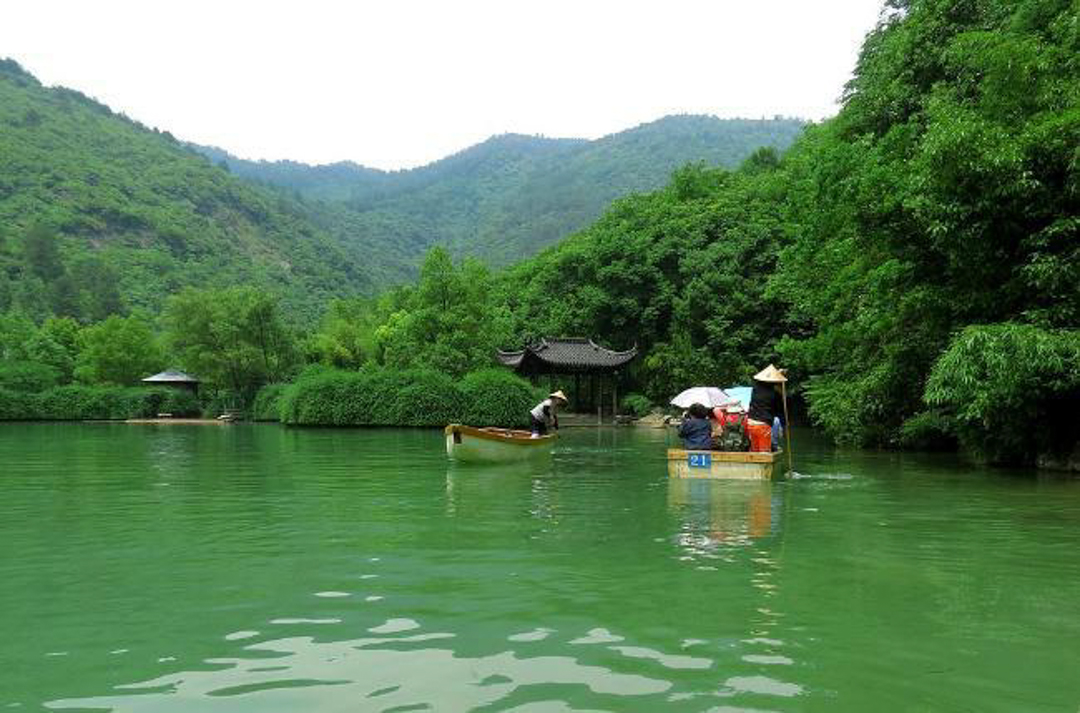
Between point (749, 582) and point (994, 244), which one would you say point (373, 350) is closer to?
point (994, 244)

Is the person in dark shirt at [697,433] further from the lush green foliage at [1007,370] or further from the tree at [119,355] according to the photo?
the tree at [119,355]

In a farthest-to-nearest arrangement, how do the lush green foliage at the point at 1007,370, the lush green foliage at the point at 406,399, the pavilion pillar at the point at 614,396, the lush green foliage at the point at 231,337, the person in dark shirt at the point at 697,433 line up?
the lush green foliage at the point at 231,337 → the pavilion pillar at the point at 614,396 → the lush green foliage at the point at 406,399 → the person in dark shirt at the point at 697,433 → the lush green foliage at the point at 1007,370

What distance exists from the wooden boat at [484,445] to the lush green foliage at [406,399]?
1811cm

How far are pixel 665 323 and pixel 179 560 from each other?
127 ft

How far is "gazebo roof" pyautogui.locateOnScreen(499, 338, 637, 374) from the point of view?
39781 mm

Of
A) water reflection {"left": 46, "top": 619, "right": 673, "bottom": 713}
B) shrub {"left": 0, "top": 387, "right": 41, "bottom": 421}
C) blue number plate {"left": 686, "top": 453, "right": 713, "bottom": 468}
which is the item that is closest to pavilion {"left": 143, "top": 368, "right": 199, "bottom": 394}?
shrub {"left": 0, "top": 387, "right": 41, "bottom": 421}

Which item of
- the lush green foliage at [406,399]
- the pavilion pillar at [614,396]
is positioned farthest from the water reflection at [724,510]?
the pavilion pillar at [614,396]

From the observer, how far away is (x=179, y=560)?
24.9 feet

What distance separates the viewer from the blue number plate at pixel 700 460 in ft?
45.3

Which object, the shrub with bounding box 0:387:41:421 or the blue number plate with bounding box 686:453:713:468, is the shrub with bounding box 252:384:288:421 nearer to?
the shrub with bounding box 0:387:41:421

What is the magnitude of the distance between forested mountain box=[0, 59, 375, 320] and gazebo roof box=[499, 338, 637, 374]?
46321 mm

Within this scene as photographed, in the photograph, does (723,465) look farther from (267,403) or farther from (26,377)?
(26,377)

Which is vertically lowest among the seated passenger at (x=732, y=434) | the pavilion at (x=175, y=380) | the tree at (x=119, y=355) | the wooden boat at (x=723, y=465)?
the wooden boat at (x=723, y=465)

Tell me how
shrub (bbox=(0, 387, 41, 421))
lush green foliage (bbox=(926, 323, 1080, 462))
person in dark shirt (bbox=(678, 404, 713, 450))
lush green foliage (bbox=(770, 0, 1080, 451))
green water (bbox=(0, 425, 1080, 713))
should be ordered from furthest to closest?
shrub (bbox=(0, 387, 41, 421)) < person in dark shirt (bbox=(678, 404, 713, 450)) < lush green foliage (bbox=(770, 0, 1080, 451)) < lush green foliage (bbox=(926, 323, 1080, 462)) < green water (bbox=(0, 425, 1080, 713))
